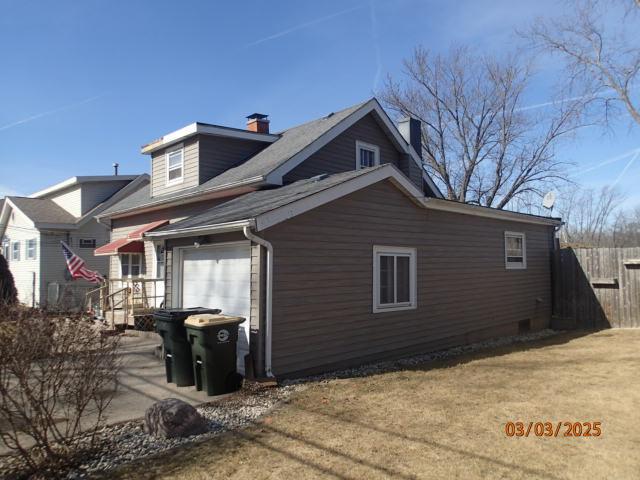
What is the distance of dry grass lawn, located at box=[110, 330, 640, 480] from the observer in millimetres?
4293

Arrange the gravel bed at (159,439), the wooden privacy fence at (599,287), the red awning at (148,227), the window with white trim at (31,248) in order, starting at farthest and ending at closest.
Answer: the window with white trim at (31,248) → the red awning at (148,227) → the wooden privacy fence at (599,287) → the gravel bed at (159,439)

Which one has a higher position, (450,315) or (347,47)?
(347,47)

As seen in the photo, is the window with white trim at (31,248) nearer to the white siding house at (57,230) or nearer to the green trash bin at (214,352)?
the white siding house at (57,230)

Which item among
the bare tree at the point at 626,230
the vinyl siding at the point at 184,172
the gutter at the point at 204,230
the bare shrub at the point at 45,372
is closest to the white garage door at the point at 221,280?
the gutter at the point at 204,230

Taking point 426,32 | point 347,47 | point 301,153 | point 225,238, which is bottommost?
point 225,238

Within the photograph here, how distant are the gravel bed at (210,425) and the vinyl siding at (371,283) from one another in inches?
11.9

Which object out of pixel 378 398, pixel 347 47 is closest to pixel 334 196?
pixel 378 398

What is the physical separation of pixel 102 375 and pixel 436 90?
28989mm

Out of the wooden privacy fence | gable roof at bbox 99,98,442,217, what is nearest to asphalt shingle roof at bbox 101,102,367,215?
→ gable roof at bbox 99,98,442,217

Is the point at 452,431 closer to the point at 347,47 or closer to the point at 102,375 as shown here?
the point at 102,375

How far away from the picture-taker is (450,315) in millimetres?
10859

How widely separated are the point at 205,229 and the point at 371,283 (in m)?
3.19

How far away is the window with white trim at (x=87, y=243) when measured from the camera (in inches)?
885
